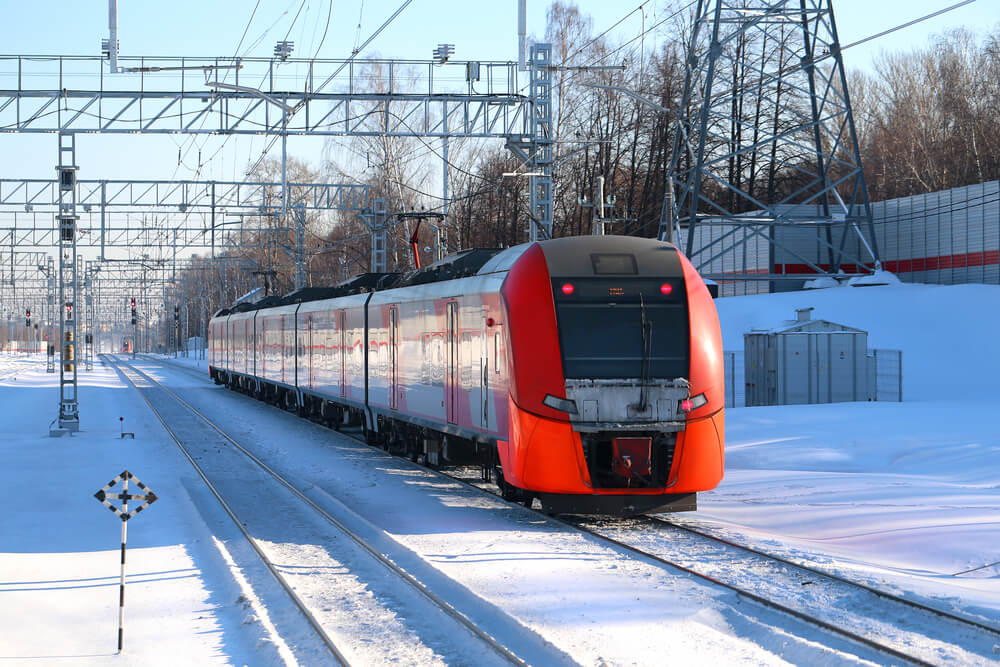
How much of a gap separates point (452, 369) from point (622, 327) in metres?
3.77

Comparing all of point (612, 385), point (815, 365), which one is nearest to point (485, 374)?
point (612, 385)

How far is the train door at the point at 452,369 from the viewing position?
15648mm

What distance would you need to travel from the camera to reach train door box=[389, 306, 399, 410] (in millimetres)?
19312

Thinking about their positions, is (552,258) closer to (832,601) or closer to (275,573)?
(275,573)

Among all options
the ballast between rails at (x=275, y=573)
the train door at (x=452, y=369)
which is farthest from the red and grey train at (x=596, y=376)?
the ballast between rails at (x=275, y=573)

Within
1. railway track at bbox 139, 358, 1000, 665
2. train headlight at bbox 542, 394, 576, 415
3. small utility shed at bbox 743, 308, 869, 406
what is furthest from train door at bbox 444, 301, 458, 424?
small utility shed at bbox 743, 308, 869, 406

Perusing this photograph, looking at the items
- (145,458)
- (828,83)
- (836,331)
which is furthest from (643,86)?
(145,458)

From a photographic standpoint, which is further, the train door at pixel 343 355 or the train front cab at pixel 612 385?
the train door at pixel 343 355

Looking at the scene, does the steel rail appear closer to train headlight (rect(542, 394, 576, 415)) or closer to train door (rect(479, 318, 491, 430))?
train headlight (rect(542, 394, 576, 415))

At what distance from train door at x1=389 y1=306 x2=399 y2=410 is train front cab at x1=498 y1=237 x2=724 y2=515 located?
21.5 ft

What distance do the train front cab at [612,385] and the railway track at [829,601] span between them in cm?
64

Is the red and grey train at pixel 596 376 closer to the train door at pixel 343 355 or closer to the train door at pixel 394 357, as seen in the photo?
the train door at pixel 394 357

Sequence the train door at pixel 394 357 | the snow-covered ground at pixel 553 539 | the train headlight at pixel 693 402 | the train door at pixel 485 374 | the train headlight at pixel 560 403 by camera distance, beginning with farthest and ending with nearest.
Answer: the train door at pixel 394 357 < the train door at pixel 485 374 < the train headlight at pixel 693 402 < the train headlight at pixel 560 403 < the snow-covered ground at pixel 553 539

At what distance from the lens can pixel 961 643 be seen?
7895mm
